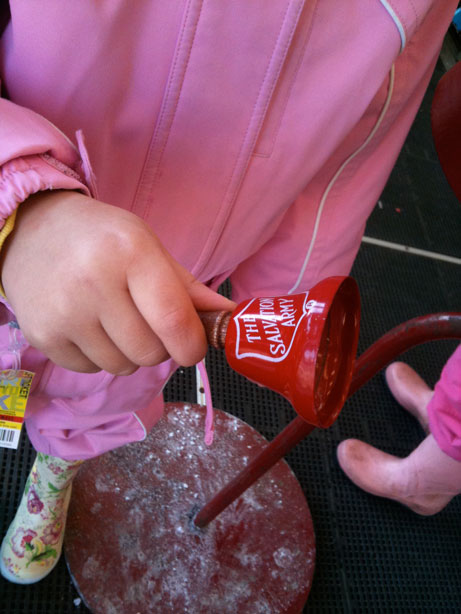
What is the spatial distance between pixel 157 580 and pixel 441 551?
0.75 m

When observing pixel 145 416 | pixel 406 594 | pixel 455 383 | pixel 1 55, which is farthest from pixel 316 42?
pixel 406 594

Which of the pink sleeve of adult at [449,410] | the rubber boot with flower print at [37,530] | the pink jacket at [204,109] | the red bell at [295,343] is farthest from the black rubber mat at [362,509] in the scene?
the red bell at [295,343]

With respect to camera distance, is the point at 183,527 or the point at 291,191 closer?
the point at 291,191

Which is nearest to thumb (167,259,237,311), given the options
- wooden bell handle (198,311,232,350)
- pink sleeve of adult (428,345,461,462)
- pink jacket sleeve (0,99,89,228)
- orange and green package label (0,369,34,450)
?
wooden bell handle (198,311,232,350)

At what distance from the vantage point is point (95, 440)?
2.95 ft

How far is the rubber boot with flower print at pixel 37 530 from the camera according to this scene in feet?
3.33

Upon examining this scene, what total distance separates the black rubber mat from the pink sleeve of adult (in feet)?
1.07

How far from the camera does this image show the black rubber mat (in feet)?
3.94

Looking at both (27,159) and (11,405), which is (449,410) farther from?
(27,159)

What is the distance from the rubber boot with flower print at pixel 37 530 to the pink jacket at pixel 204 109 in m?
0.27

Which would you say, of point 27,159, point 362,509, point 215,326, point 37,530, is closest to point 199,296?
point 215,326

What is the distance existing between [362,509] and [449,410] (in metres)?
0.40

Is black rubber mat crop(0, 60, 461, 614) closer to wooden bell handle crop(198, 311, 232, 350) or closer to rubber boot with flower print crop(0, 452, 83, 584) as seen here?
rubber boot with flower print crop(0, 452, 83, 584)

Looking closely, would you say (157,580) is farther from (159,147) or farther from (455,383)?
(159,147)
